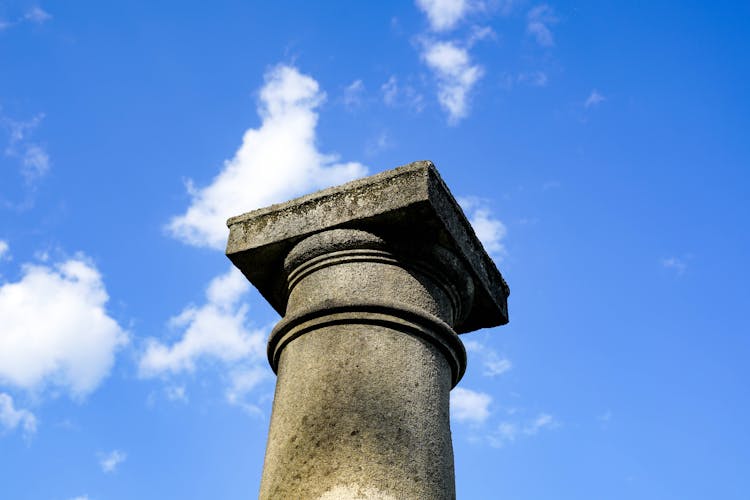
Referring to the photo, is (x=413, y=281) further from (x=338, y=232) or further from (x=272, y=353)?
(x=272, y=353)

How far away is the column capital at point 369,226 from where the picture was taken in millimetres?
3775

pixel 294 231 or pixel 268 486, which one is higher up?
pixel 294 231

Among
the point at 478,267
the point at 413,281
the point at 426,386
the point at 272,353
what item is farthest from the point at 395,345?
the point at 478,267

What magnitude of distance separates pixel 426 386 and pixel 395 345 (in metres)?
0.22

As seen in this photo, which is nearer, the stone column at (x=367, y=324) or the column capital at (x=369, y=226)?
the stone column at (x=367, y=324)

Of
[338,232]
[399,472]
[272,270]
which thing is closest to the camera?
[399,472]

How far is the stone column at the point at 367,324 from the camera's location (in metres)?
3.03

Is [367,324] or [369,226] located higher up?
[369,226]

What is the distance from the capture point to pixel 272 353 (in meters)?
3.74

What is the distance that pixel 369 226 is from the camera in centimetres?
381

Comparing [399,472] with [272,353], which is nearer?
[399,472]

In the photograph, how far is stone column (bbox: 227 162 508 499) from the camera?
3.03 m

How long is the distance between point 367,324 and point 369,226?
0.60m

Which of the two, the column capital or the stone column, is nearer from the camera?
the stone column
